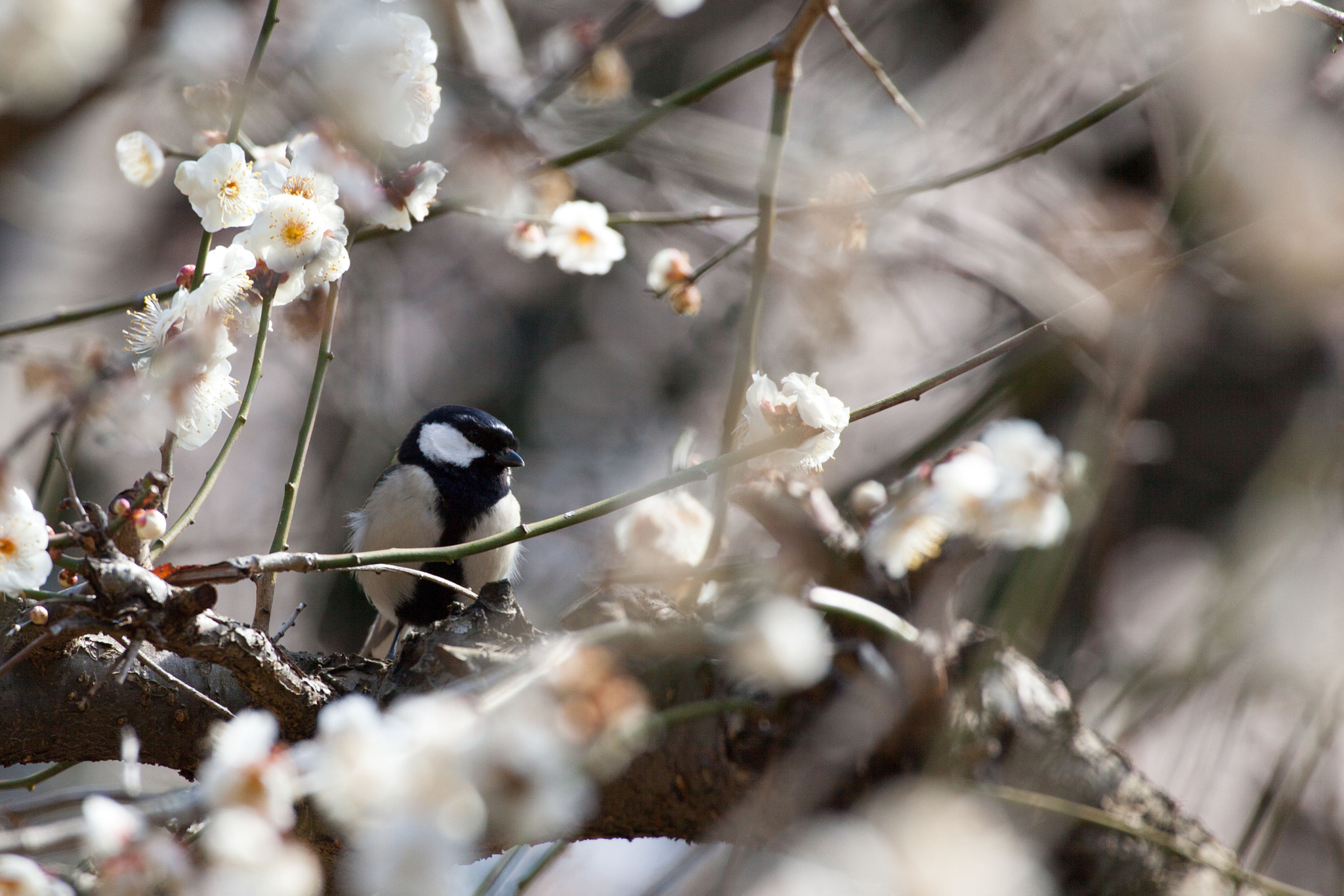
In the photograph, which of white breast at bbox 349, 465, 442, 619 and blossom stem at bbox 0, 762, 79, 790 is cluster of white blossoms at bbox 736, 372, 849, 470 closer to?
blossom stem at bbox 0, 762, 79, 790

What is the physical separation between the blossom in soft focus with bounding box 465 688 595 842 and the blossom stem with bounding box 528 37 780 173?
3.01 feet

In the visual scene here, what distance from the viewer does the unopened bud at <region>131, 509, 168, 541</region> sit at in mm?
952

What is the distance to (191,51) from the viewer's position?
1947mm

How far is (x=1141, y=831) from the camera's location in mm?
1022

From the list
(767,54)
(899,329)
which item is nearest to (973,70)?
(899,329)

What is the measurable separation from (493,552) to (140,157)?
1.20 metres

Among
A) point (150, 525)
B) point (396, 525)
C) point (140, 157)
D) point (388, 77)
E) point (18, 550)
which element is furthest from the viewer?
point (396, 525)

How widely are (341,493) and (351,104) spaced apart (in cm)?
292

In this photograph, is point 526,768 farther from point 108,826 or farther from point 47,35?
point 47,35

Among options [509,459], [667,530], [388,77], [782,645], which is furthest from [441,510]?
[782,645]

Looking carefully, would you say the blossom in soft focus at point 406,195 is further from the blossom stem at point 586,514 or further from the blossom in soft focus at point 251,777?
the blossom in soft focus at point 251,777

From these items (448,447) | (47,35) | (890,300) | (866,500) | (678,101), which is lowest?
(448,447)

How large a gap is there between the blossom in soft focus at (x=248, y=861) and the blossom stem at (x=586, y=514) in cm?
32

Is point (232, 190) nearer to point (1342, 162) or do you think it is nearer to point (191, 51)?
point (191, 51)
